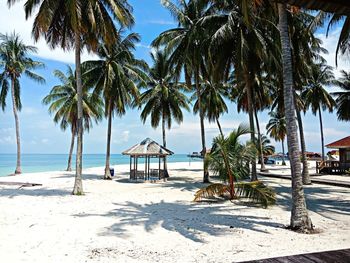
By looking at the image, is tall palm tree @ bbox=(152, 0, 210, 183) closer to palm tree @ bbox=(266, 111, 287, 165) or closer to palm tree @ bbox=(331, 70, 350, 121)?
palm tree @ bbox=(331, 70, 350, 121)

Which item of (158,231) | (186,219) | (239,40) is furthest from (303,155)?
(158,231)

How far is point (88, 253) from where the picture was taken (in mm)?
6371

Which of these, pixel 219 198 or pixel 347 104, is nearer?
pixel 219 198

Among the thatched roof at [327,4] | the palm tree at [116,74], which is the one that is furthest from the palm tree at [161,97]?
the thatched roof at [327,4]

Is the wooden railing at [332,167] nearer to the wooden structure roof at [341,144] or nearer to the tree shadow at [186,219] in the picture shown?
the wooden structure roof at [341,144]

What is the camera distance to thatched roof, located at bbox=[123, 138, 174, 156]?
23594 millimetres

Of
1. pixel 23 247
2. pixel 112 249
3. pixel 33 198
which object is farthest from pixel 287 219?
pixel 33 198

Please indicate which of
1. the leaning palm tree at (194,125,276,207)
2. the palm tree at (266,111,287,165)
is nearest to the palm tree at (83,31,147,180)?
the leaning palm tree at (194,125,276,207)

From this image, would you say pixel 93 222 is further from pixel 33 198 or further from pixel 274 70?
pixel 274 70

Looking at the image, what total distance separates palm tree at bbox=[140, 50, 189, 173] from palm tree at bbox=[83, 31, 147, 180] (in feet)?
13.8

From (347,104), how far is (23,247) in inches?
1436

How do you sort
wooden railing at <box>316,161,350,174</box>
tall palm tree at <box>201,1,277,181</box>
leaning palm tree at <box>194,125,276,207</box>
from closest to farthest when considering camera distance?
leaning palm tree at <box>194,125,276,207</box>, tall palm tree at <box>201,1,277,181</box>, wooden railing at <box>316,161,350,174</box>

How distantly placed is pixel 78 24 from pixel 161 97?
15.1 m

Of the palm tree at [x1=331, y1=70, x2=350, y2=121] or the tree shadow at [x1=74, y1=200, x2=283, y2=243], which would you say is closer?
the tree shadow at [x1=74, y1=200, x2=283, y2=243]
